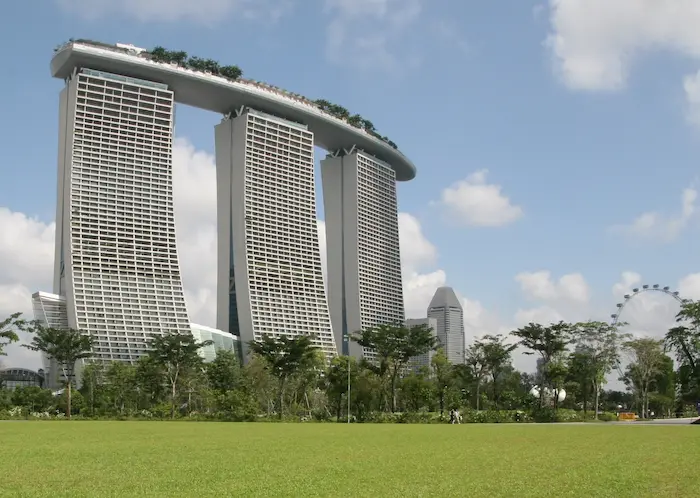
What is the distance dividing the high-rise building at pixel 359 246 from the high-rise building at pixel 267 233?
11328mm

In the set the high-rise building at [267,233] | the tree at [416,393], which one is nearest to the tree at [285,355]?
the tree at [416,393]

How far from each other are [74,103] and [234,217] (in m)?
27.9

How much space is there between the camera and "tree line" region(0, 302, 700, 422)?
6259 centimetres

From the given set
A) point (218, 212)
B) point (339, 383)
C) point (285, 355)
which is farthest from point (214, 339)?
point (285, 355)

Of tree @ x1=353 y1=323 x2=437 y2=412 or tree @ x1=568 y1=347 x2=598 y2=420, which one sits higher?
tree @ x1=353 y1=323 x2=437 y2=412

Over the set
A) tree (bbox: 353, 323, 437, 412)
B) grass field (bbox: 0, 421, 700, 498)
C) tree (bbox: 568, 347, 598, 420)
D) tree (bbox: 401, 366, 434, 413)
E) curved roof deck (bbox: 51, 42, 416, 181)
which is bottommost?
tree (bbox: 401, 366, 434, 413)

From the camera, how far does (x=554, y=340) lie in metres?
66.7

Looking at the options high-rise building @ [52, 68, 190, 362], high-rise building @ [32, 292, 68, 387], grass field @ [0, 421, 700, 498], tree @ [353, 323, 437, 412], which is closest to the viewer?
grass field @ [0, 421, 700, 498]

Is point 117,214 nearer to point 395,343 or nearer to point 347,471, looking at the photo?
point 395,343

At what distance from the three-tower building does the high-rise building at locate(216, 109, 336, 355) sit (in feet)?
0.72

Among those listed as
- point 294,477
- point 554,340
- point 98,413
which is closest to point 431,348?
point 554,340

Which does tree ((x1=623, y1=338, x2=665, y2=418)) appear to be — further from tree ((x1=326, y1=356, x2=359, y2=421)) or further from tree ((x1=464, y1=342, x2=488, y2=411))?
tree ((x1=326, y1=356, x2=359, y2=421))

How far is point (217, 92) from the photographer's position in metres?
111

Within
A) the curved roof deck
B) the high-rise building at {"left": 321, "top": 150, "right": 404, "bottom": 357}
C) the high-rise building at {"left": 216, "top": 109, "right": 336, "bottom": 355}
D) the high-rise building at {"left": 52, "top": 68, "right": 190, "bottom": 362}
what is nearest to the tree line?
the high-rise building at {"left": 52, "top": 68, "right": 190, "bottom": 362}
